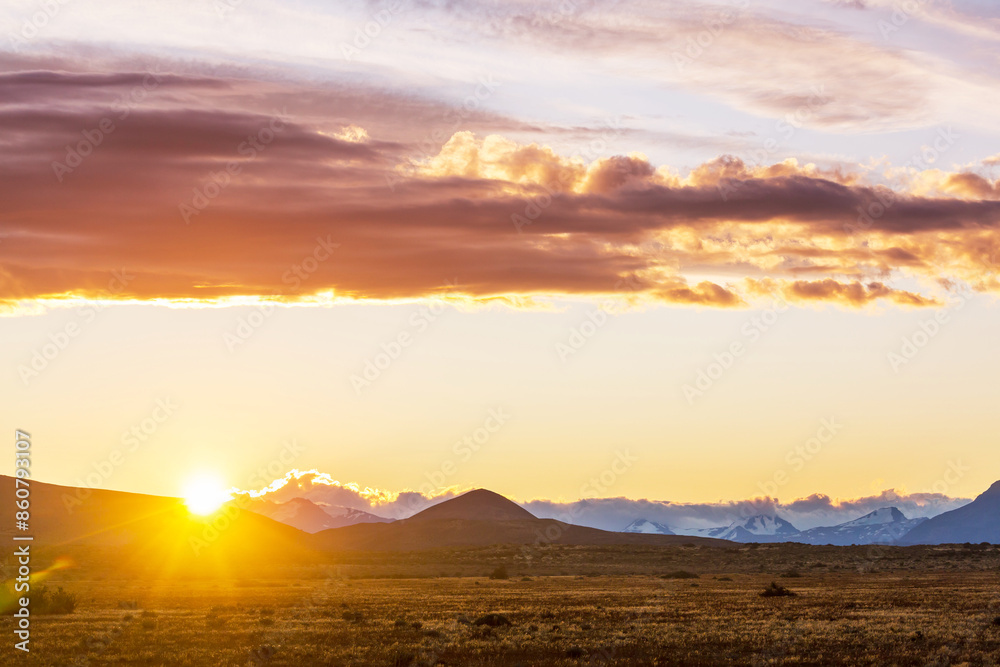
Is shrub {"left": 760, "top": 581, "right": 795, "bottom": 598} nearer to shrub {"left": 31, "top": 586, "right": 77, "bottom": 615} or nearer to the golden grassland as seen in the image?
the golden grassland

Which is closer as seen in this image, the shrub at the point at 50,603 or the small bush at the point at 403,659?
the small bush at the point at 403,659

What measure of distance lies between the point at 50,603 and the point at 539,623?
28142 millimetres

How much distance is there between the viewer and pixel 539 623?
42.7m

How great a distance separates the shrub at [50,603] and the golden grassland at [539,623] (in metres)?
1.34

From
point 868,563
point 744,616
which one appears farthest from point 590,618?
point 868,563

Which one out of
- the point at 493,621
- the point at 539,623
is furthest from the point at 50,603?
the point at 539,623

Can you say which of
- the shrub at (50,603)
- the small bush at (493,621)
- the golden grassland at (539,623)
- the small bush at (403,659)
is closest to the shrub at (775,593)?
the golden grassland at (539,623)

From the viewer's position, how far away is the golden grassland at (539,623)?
32.7 meters

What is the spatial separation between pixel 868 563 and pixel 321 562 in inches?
3201

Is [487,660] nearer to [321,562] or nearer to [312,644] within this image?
[312,644]

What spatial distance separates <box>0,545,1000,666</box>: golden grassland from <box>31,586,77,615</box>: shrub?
1345mm

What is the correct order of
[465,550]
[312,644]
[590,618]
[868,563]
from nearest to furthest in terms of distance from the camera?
[312,644] → [590,618] → [868,563] → [465,550]

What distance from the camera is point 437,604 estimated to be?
5603 cm

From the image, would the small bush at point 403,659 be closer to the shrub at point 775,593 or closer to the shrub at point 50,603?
the shrub at point 50,603
